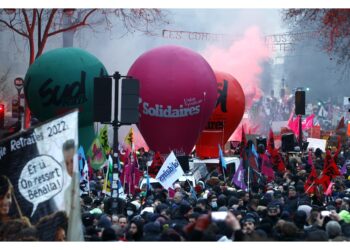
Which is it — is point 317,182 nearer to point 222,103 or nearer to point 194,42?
point 222,103

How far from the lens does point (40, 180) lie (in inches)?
403

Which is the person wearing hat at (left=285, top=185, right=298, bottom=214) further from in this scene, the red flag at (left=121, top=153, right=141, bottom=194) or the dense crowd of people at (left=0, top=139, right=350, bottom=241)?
the red flag at (left=121, top=153, right=141, bottom=194)

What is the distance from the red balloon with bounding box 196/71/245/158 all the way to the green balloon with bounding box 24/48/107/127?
4676 mm

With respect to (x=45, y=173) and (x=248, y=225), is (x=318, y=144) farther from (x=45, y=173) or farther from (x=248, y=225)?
(x=45, y=173)

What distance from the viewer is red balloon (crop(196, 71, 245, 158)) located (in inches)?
1181

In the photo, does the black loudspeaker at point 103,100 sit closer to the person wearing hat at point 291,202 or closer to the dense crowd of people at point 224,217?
the dense crowd of people at point 224,217

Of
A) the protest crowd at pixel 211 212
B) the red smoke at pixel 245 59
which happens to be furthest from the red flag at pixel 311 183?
the red smoke at pixel 245 59

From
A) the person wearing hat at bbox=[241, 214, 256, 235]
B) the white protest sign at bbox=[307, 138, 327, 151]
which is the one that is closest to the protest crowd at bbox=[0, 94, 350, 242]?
the person wearing hat at bbox=[241, 214, 256, 235]

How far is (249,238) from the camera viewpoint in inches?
391

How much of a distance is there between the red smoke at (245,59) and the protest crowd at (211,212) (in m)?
35.2

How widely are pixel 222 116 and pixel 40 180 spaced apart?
21.3 m

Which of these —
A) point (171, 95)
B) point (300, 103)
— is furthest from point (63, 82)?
point (300, 103)

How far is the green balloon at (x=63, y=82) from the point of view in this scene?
85.5 ft

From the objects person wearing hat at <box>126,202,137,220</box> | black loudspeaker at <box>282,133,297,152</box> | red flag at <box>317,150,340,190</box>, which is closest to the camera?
person wearing hat at <box>126,202,137,220</box>
